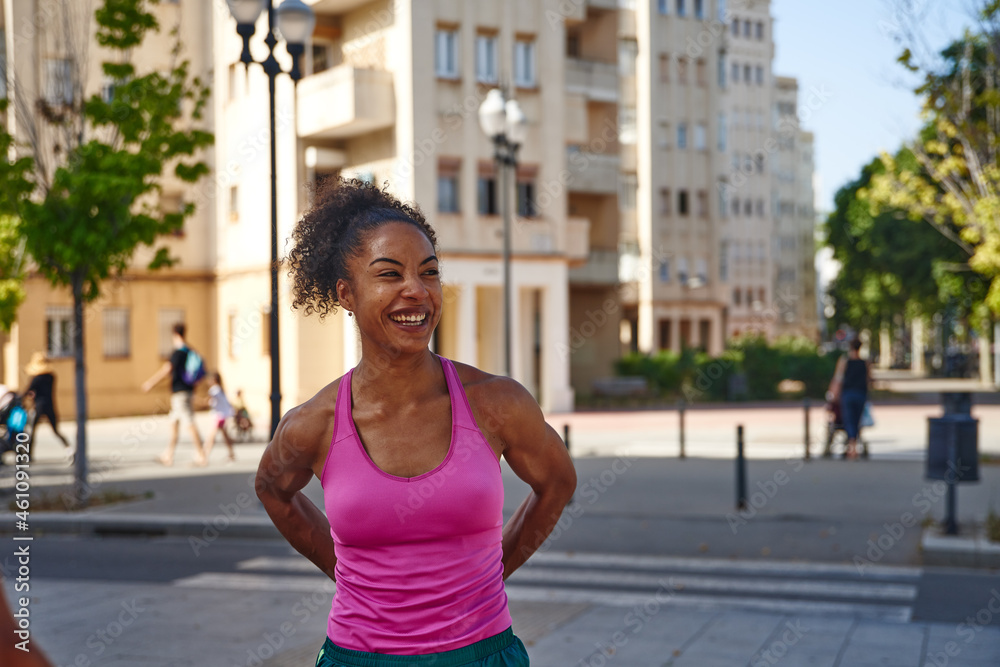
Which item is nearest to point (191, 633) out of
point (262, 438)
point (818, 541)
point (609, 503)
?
point (818, 541)

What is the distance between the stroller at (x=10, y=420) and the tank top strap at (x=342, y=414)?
1234 cm

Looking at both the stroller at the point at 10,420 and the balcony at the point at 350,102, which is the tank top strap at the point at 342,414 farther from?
the balcony at the point at 350,102

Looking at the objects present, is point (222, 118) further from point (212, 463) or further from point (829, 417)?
point (829, 417)

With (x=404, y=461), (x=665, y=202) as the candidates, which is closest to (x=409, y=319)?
(x=404, y=461)

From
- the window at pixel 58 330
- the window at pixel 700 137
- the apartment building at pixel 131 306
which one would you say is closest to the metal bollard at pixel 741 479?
the apartment building at pixel 131 306

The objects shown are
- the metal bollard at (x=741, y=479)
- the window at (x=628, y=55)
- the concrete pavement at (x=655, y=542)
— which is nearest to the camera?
the concrete pavement at (x=655, y=542)

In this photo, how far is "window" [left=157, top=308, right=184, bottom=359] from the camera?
111 ft

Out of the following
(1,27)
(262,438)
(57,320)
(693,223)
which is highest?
(1,27)

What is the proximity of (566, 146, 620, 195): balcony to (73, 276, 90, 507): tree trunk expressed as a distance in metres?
26.4

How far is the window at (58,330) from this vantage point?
1243 inches

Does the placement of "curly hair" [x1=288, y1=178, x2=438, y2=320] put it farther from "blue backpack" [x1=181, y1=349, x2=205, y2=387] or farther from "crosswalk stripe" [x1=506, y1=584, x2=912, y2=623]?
"blue backpack" [x1=181, y1=349, x2=205, y2=387]

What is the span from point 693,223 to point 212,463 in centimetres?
3929

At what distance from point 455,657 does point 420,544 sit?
0.85ft

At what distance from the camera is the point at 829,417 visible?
60.6ft
